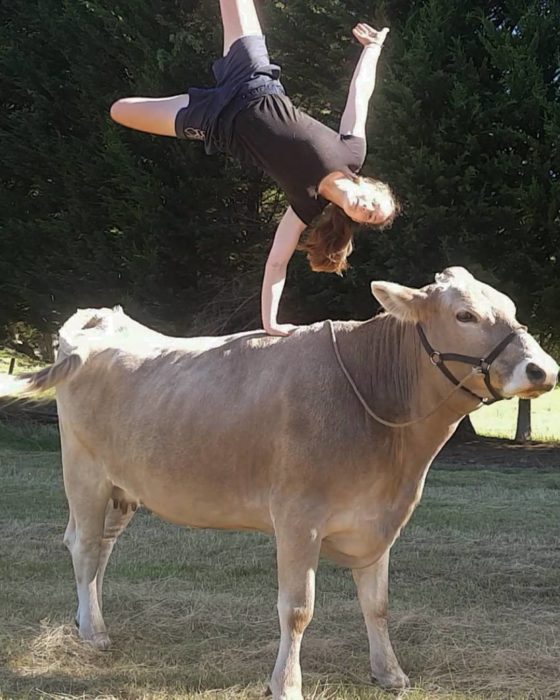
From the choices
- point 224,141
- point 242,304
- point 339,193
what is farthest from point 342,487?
point 242,304

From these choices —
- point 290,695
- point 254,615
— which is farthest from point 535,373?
point 254,615

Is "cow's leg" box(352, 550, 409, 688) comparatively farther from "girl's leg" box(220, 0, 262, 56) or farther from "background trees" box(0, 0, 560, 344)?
"background trees" box(0, 0, 560, 344)

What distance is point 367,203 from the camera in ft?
13.5

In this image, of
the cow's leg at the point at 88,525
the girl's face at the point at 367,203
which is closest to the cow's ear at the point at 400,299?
the girl's face at the point at 367,203

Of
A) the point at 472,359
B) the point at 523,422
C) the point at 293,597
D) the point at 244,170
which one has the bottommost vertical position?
the point at 523,422

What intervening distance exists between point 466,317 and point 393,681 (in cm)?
179

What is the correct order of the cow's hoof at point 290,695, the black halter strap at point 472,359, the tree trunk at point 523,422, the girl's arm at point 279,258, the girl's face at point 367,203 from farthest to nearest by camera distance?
the tree trunk at point 523,422
the girl's arm at point 279,258
the girl's face at point 367,203
the cow's hoof at point 290,695
the black halter strap at point 472,359

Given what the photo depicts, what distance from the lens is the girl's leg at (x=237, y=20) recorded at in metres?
4.26

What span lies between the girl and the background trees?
742 centimetres

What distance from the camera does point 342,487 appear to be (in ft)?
13.2

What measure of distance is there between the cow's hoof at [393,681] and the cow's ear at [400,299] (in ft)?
5.66

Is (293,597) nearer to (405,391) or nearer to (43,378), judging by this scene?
(405,391)

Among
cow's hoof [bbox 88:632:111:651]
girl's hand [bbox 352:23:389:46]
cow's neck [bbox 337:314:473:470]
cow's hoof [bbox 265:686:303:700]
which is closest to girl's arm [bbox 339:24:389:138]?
girl's hand [bbox 352:23:389:46]

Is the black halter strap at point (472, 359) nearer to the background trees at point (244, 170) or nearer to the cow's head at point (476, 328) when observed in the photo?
the cow's head at point (476, 328)
